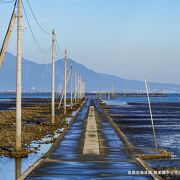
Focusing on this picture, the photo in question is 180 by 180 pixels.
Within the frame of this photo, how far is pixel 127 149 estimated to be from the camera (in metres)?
25.5

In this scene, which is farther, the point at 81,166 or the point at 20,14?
the point at 20,14

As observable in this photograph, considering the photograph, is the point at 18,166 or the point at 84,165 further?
the point at 18,166

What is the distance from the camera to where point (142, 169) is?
59.9 feet

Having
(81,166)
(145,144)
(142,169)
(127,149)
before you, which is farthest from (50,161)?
(145,144)

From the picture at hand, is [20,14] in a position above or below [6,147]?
above

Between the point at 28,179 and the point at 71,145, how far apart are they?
11.1 m

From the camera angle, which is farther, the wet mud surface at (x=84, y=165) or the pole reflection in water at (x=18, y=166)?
the pole reflection in water at (x=18, y=166)

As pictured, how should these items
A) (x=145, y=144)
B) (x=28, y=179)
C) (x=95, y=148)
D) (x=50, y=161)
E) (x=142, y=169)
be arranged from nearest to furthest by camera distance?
(x=28, y=179), (x=142, y=169), (x=50, y=161), (x=95, y=148), (x=145, y=144)

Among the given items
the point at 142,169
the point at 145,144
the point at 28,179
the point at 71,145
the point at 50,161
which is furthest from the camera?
the point at 145,144

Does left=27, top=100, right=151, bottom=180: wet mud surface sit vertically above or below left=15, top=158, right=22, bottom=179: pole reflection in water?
above

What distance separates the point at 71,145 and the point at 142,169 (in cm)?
904

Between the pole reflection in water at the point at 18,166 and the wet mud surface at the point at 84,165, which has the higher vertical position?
the wet mud surface at the point at 84,165

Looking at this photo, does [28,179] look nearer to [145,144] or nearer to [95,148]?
[95,148]

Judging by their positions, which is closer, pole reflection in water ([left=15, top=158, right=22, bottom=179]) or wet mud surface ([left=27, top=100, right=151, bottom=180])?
wet mud surface ([left=27, top=100, right=151, bottom=180])
